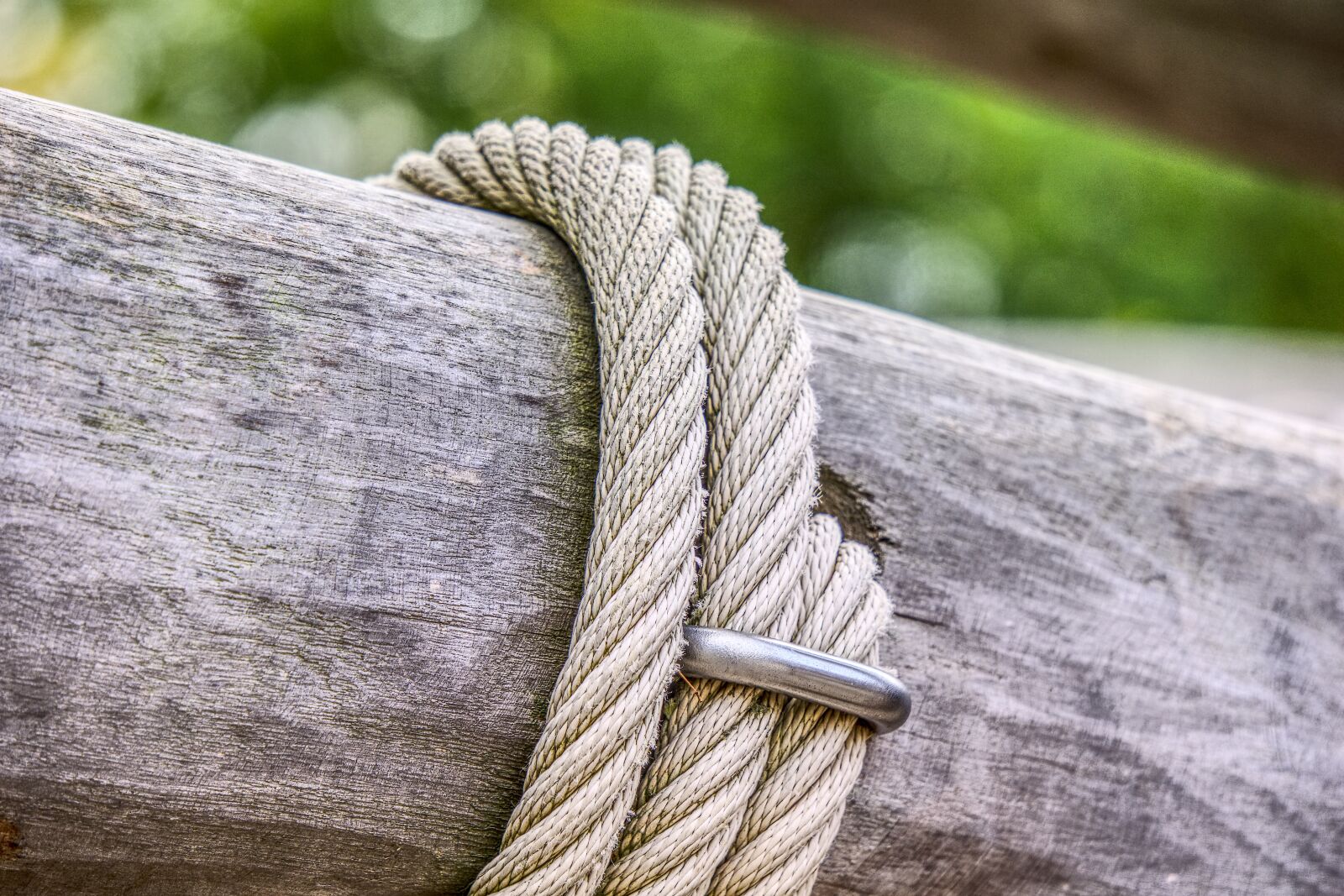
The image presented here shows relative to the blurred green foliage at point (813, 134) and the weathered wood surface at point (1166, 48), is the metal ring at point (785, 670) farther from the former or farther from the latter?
the blurred green foliage at point (813, 134)

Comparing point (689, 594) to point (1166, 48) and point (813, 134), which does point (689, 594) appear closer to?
point (1166, 48)

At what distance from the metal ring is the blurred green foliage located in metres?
7.91

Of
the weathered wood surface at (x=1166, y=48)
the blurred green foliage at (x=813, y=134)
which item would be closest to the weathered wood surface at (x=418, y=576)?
the weathered wood surface at (x=1166, y=48)

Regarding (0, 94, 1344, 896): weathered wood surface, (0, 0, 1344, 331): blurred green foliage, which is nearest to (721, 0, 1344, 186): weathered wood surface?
(0, 94, 1344, 896): weathered wood surface

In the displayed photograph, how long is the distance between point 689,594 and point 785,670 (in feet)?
0.21

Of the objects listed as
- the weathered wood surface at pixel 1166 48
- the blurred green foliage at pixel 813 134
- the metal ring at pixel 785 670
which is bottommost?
the metal ring at pixel 785 670

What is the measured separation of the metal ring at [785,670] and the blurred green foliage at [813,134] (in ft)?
25.9

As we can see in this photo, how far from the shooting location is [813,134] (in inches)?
355

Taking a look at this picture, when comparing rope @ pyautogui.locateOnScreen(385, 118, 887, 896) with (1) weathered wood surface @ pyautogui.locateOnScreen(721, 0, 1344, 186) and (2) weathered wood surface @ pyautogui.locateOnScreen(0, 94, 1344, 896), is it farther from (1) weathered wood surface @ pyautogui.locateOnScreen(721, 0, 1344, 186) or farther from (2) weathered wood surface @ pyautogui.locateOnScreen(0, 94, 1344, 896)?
(1) weathered wood surface @ pyautogui.locateOnScreen(721, 0, 1344, 186)

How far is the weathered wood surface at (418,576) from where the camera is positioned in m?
0.44

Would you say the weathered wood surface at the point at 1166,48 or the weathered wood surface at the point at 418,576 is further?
the weathered wood surface at the point at 1166,48

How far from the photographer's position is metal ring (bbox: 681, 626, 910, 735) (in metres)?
0.51

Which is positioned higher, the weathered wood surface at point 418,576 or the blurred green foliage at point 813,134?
the blurred green foliage at point 813,134

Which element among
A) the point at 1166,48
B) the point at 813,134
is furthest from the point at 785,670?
the point at 813,134
